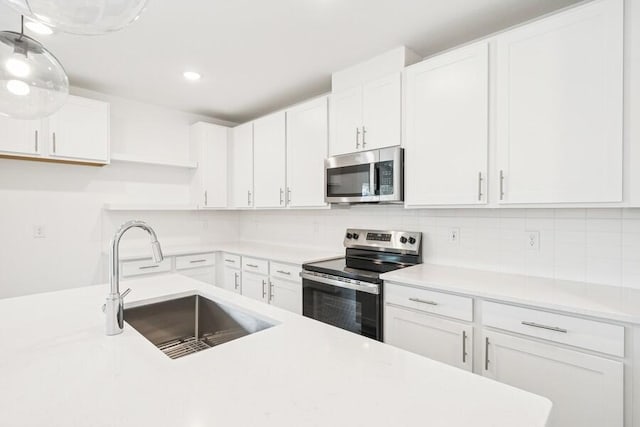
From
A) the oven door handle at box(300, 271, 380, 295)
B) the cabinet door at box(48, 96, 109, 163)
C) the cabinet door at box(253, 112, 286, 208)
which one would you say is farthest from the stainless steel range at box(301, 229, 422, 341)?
the cabinet door at box(48, 96, 109, 163)

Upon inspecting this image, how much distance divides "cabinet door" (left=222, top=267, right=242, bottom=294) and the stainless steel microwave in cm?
137

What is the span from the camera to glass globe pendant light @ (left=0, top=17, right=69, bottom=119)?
1189 mm

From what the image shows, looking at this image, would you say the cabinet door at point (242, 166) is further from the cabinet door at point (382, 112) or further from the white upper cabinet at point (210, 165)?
the cabinet door at point (382, 112)

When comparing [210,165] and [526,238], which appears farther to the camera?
[210,165]

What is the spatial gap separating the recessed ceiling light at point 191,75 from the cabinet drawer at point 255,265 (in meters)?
1.75

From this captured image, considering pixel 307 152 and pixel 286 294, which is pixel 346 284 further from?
pixel 307 152

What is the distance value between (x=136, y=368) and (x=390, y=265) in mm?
1931

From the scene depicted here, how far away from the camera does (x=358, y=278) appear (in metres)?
2.20

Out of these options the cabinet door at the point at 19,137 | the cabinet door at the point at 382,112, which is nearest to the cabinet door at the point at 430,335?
the cabinet door at the point at 382,112

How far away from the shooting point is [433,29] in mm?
2137

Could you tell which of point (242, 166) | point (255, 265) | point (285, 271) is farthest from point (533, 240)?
point (242, 166)

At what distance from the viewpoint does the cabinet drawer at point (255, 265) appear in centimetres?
314

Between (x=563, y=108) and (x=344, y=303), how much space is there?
66.6 inches

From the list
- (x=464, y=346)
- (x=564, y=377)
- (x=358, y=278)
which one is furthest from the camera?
(x=358, y=278)
